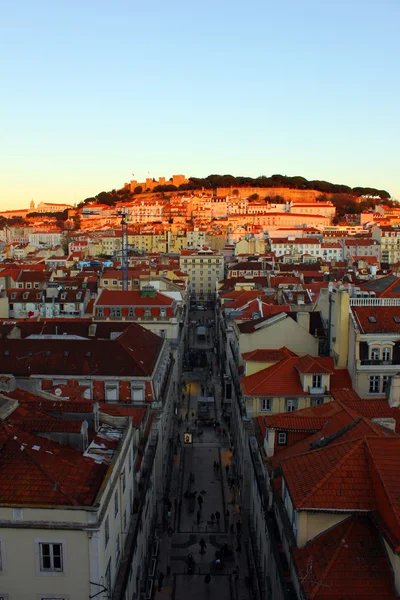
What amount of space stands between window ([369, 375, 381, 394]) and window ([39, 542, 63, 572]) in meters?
20.9

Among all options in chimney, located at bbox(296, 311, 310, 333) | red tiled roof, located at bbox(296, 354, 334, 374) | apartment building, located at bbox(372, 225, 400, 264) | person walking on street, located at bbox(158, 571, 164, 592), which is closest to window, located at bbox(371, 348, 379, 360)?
red tiled roof, located at bbox(296, 354, 334, 374)

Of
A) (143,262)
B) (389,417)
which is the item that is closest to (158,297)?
(389,417)

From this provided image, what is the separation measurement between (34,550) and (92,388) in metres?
17.6

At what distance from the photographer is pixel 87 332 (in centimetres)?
4400

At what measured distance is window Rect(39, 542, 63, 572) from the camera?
16.8 m

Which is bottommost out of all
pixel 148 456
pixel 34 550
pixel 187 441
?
pixel 187 441

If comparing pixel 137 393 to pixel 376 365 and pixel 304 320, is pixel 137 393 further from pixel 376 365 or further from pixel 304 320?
pixel 376 365

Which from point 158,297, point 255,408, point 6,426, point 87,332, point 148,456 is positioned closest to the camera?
point 6,426

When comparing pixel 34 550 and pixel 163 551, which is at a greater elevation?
pixel 34 550

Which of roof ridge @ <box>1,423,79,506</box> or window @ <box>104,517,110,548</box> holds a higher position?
roof ridge @ <box>1,423,79,506</box>

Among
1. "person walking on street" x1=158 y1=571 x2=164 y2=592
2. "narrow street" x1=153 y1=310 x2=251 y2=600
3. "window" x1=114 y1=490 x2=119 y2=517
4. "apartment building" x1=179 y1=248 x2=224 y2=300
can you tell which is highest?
"window" x1=114 y1=490 x2=119 y2=517

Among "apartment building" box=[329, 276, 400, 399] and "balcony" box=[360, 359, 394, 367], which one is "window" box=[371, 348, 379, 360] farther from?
"balcony" box=[360, 359, 394, 367]

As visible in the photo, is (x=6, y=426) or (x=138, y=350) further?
(x=138, y=350)

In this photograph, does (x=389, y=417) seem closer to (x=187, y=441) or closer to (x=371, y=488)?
(x=371, y=488)
